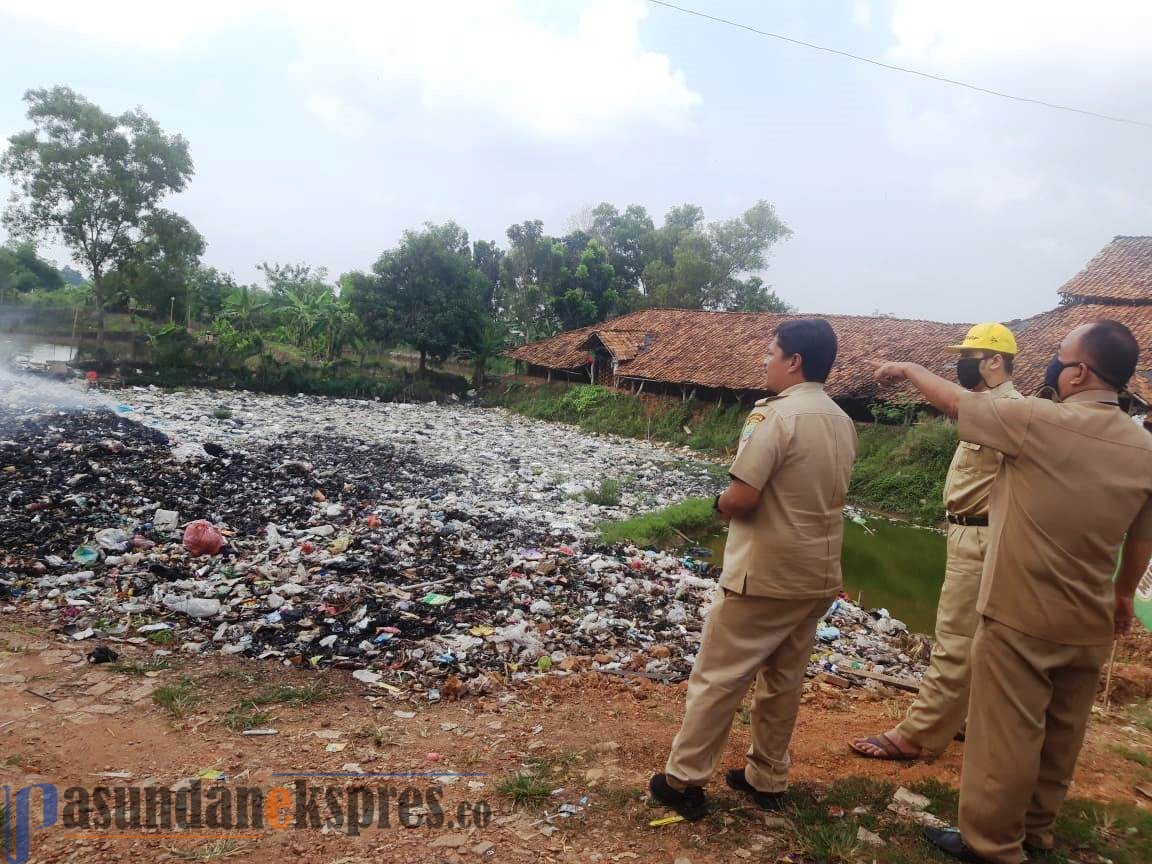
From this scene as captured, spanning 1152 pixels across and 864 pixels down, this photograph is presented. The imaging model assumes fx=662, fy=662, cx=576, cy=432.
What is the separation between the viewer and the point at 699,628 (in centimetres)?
480

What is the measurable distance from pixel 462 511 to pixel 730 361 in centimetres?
1227

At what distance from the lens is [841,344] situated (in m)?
16.6

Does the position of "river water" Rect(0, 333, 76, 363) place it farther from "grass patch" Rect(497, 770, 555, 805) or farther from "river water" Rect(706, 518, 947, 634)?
"grass patch" Rect(497, 770, 555, 805)

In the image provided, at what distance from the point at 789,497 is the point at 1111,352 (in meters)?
0.91

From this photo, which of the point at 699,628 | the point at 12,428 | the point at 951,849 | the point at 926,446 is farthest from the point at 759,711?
the point at 926,446

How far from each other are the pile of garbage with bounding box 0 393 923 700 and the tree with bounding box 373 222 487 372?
1328cm

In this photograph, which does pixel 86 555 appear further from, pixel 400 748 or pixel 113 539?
pixel 400 748

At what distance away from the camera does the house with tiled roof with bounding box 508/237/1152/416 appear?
516 inches

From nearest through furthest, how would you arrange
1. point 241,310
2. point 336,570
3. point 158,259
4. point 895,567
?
point 336,570, point 895,567, point 158,259, point 241,310

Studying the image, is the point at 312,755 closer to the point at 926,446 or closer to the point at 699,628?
the point at 699,628

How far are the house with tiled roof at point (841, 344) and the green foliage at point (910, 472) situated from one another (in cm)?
128

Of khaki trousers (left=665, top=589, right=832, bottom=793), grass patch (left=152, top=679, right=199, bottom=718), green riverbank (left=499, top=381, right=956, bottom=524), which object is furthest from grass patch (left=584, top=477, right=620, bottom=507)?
khaki trousers (left=665, top=589, right=832, bottom=793)

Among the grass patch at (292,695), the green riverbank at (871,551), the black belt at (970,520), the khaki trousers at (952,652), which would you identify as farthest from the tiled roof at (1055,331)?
the grass patch at (292,695)

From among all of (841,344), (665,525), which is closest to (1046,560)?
(665,525)
